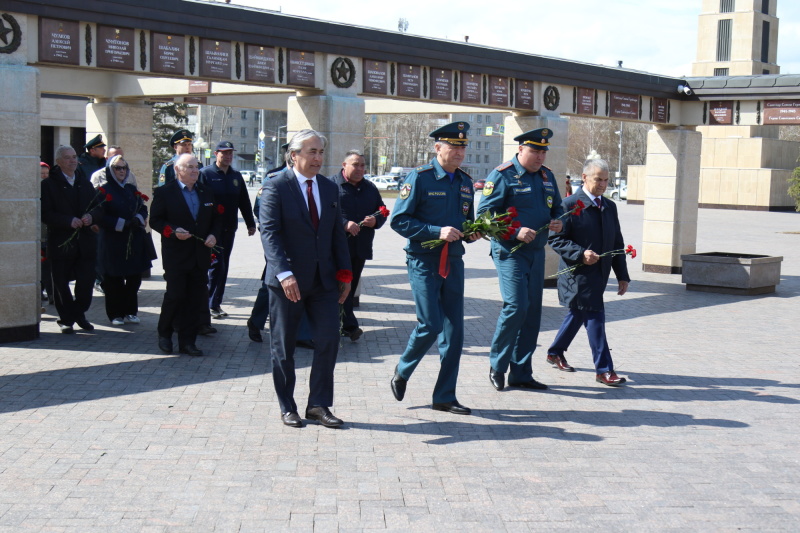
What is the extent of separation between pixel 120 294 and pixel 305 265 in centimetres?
467

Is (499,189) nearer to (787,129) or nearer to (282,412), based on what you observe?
(282,412)

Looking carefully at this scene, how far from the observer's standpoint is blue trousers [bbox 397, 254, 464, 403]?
6848mm

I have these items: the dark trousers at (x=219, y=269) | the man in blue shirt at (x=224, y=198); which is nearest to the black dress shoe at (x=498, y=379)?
the man in blue shirt at (x=224, y=198)

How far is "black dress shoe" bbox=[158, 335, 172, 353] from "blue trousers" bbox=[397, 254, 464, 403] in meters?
2.75

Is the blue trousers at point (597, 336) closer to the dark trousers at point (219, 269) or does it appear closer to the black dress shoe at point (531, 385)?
Answer: the black dress shoe at point (531, 385)

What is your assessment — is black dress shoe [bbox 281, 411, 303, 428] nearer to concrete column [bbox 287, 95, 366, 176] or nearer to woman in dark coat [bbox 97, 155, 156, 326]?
woman in dark coat [bbox 97, 155, 156, 326]

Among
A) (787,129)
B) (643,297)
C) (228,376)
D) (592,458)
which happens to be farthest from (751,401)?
(787,129)

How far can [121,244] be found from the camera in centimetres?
1020

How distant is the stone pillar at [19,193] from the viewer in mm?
9031

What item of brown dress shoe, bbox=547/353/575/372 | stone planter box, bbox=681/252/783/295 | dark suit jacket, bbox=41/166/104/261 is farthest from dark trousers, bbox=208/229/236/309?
stone planter box, bbox=681/252/783/295

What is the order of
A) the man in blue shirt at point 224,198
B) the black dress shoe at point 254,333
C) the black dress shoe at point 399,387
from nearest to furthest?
the black dress shoe at point 399,387 < the black dress shoe at point 254,333 < the man in blue shirt at point 224,198

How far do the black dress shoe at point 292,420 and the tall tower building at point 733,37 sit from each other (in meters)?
63.2

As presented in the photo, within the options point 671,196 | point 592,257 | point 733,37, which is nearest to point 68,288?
point 592,257

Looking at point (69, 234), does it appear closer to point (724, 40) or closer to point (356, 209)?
point (356, 209)
